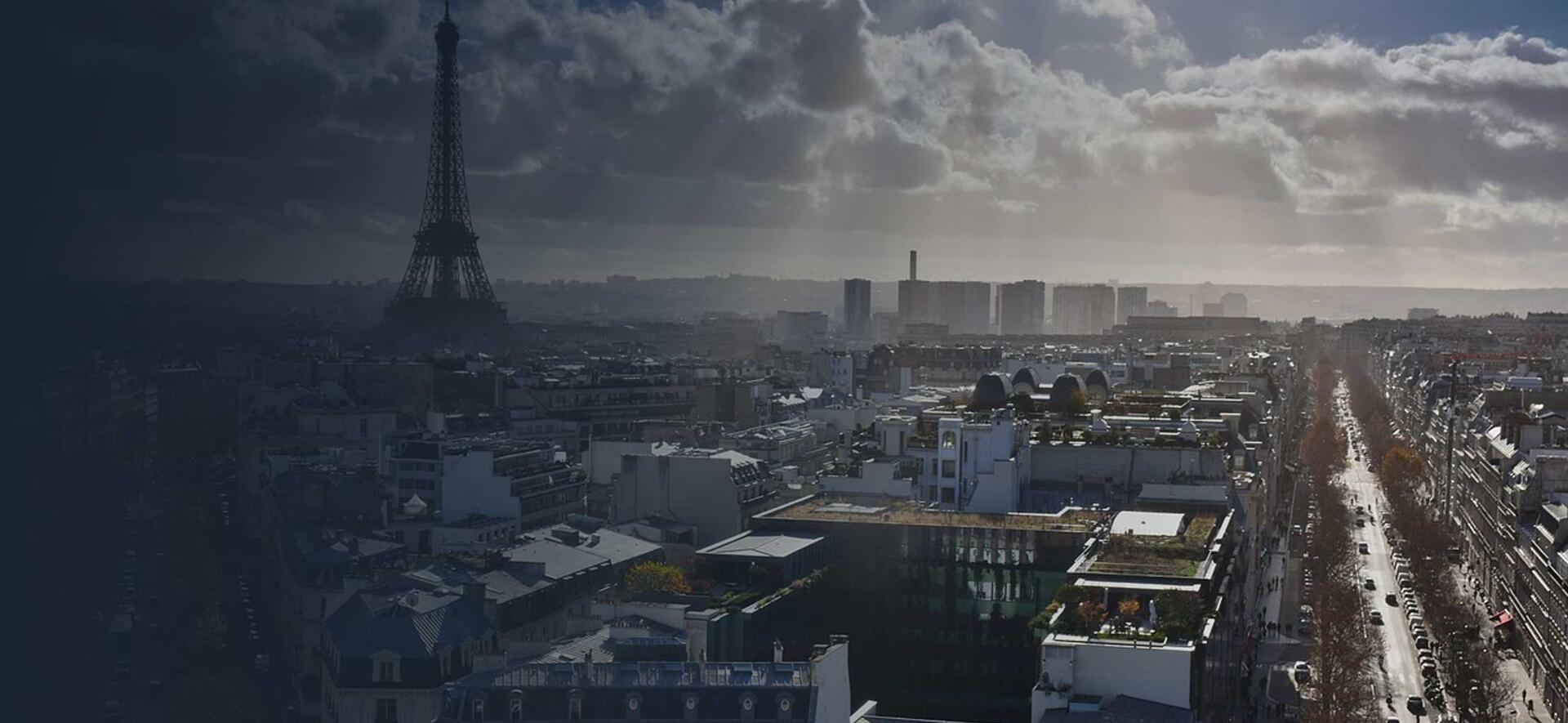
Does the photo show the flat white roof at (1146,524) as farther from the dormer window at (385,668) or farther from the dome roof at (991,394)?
the dome roof at (991,394)

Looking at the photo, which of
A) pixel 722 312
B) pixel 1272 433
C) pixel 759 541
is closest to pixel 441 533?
pixel 759 541

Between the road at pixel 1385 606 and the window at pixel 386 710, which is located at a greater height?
the window at pixel 386 710

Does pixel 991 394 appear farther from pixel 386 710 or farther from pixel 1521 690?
pixel 386 710

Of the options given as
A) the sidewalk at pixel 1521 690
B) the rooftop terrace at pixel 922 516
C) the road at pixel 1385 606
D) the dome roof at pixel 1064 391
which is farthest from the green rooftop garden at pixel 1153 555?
the dome roof at pixel 1064 391

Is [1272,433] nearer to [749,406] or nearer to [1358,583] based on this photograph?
[1358,583]

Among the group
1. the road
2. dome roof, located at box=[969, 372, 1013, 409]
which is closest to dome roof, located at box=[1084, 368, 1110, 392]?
dome roof, located at box=[969, 372, 1013, 409]

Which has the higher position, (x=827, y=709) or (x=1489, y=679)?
(x=827, y=709)

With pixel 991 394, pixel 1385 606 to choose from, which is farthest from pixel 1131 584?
pixel 991 394
